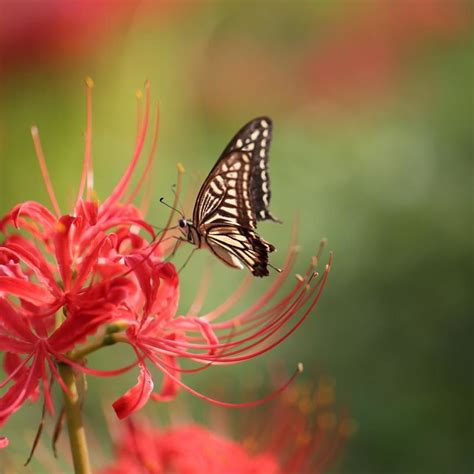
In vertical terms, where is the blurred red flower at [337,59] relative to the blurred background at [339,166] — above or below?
above

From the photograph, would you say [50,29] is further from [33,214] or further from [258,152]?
[33,214]

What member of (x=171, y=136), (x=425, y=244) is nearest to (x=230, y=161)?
(x=425, y=244)

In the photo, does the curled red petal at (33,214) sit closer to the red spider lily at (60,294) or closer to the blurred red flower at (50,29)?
the red spider lily at (60,294)

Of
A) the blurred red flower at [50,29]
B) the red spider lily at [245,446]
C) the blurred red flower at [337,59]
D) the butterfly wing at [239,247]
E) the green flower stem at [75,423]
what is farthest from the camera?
the blurred red flower at [337,59]

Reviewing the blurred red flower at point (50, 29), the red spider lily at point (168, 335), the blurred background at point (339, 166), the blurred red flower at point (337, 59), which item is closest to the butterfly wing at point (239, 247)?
the red spider lily at point (168, 335)

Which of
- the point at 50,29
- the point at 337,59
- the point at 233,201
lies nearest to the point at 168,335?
the point at 233,201

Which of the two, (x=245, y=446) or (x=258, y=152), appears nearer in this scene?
(x=258, y=152)

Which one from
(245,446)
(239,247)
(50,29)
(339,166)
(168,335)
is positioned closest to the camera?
(168,335)

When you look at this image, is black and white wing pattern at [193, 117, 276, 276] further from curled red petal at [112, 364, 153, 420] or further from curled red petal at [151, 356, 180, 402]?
curled red petal at [112, 364, 153, 420]
